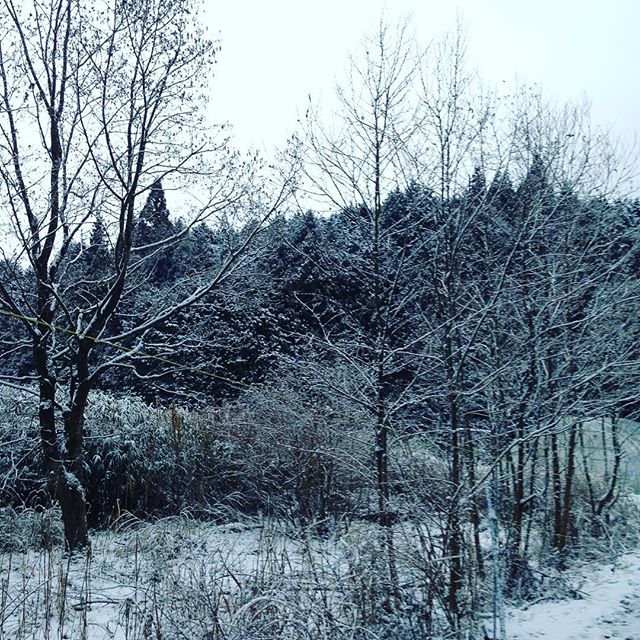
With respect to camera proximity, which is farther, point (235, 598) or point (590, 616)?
point (590, 616)

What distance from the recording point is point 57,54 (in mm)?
7801

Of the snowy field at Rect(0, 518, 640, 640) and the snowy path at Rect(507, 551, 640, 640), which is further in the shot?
the snowy path at Rect(507, 551, 640, 640)

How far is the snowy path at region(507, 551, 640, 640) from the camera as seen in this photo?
5.50m

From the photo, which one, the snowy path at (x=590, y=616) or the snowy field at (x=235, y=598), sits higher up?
→ the snowy field at (x=235, y=598)

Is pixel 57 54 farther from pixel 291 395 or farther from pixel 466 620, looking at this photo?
pixel 466 620

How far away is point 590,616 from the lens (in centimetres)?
593

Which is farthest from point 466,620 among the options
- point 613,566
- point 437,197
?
point 437,197

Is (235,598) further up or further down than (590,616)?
further up

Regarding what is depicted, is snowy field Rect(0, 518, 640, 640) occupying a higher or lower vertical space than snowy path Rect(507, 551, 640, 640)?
higher

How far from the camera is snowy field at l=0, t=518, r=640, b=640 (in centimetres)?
435

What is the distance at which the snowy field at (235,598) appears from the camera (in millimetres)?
4348

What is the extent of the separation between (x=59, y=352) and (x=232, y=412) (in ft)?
10.8

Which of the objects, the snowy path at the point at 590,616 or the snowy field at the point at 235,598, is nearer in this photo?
the snowy field at the point at 235,598

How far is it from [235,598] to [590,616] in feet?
11.0
